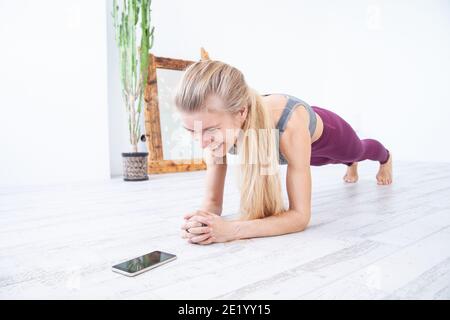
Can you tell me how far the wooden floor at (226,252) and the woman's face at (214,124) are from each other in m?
0.31

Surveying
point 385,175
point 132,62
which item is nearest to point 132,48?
point 132,62

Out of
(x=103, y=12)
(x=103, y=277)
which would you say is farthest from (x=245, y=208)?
(x=103, y=12)

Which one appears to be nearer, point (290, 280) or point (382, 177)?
point (290, 280)

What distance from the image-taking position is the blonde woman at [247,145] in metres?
1.08

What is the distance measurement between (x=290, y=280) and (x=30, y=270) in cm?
64

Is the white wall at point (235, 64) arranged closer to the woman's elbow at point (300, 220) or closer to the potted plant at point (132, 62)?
the potted plant at point (132, 62)

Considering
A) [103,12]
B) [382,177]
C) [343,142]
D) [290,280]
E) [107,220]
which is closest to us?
[290,280]

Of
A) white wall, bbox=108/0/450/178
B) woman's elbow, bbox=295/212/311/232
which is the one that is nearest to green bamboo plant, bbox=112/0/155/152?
white wall, bbox=108/0/450/178

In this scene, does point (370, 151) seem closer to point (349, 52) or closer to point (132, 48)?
point (132, 48)

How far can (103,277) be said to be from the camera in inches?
35.4

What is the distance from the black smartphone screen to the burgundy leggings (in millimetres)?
919

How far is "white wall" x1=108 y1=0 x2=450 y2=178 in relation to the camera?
3666 millimetres
